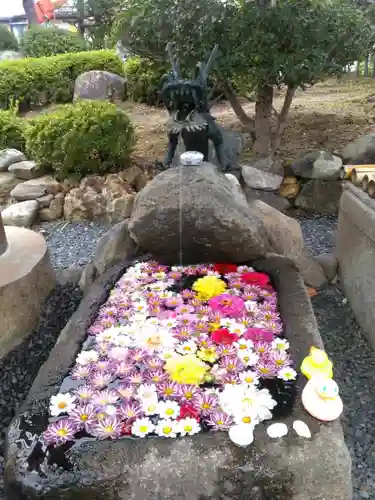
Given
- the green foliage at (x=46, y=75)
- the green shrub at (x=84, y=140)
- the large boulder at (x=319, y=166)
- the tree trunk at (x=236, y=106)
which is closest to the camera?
the large boulder at (x=319, y=166)

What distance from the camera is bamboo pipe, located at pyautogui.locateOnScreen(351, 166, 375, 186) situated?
4.61 meters

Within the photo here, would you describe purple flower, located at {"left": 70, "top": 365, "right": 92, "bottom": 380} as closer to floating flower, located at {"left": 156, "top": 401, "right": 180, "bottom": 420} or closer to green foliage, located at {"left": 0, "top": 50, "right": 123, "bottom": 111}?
floating flower, located at {"left": 156, "top": 401, "right": 180, "bottom": 420}

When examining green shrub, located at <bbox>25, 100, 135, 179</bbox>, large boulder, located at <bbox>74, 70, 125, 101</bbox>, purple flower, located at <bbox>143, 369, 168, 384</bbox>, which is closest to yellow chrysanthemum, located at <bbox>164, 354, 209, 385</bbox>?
purple flower, located at <bbox>143, 369, 168, 384</bbox>

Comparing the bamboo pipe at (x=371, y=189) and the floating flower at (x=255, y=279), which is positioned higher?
the bamboo pipe at (x=371, y=189)

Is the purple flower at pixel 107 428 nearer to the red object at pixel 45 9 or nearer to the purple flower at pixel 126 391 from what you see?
the purple flower at pixel 126 391

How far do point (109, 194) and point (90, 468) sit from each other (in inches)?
179

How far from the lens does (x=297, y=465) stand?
1895 millimetres

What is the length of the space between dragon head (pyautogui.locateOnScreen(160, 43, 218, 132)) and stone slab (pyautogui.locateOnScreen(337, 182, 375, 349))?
1.46 m

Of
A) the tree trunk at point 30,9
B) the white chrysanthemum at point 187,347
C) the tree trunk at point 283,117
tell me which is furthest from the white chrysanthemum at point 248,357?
the tree trunk at point 30,9

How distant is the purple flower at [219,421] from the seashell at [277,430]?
0.56 feet

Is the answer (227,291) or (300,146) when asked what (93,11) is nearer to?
(300,146)

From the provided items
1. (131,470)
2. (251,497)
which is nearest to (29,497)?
(131,470)

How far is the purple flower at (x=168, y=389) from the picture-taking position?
7.41ft

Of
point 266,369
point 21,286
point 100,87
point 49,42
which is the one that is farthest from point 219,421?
point 49,42
